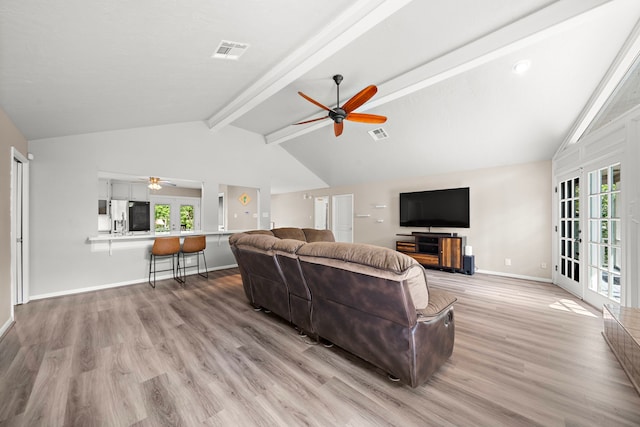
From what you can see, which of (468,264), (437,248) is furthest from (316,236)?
(468,264)

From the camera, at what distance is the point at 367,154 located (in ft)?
19.3

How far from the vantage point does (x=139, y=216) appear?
18.7 ft

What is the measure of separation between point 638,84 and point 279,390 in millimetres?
4177

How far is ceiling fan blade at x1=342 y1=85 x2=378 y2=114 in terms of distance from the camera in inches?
102

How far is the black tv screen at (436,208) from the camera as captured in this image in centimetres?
536

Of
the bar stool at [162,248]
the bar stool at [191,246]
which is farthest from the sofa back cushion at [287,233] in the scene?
the bar stool at [162,248]

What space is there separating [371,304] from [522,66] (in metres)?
3.24

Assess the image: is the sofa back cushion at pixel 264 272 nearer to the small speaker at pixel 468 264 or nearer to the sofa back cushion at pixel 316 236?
the sofa back cushion at pixel 316 236

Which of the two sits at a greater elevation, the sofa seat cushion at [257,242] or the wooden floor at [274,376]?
the sofa seat cushion at [257,242]

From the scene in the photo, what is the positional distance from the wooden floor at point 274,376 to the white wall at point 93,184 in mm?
1061

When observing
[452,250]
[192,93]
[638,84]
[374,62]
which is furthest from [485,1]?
[452,250]

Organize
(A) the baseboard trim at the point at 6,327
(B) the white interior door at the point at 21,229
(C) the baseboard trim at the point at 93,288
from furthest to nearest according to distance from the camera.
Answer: (C) the baseboard trim at the point at 93,288, (B) the white interior door at the point at 21,229, (A) the baseboard trim at the point at 6,327

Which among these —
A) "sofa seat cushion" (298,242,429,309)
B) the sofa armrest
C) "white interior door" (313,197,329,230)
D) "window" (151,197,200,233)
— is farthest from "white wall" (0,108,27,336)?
"white interior door" (313,197,329,230)

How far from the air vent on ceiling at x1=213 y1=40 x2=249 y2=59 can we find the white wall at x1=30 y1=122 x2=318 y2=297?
9.94 ft
